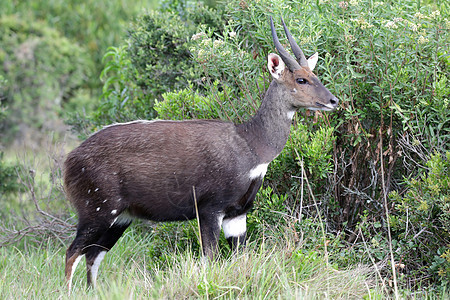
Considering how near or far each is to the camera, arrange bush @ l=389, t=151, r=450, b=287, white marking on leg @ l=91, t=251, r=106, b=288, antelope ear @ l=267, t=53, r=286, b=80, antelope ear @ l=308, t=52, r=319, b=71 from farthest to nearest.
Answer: white marking on leg @ l=91, t=251, r=106, b=288
antelope ear @ l=308, t=52, r=319, b=71
antelope ear @ l=267, t=53, r=286, b=80
bush @ l=389, t=151, r=450, b=287

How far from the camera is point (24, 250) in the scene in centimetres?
736

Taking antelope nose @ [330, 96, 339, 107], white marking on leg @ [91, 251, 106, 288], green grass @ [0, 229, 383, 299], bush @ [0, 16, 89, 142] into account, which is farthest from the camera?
bush @ [0, 16, 89, 142]

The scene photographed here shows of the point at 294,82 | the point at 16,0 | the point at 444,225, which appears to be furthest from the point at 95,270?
the point at 16,0

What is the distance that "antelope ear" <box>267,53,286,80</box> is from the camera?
553 centimetres

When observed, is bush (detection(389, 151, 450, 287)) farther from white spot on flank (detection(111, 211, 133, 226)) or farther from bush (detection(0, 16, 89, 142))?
bush (detection(0, 16, 89, 142))

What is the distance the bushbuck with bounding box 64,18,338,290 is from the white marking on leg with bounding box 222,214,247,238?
110 mm

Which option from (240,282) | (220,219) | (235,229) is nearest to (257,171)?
(220,219)

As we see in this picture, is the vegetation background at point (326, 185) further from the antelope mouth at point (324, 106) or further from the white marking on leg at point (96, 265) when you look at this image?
the antelope mouth at point (324, 106)

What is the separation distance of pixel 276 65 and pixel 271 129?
0.57 meters

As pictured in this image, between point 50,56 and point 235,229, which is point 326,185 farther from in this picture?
point 50,56

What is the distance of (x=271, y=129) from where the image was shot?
5668 millimetres

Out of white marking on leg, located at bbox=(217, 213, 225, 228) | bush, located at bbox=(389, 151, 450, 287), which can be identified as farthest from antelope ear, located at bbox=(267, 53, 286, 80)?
bush, located at bbox=(389, 151, 450, 287)

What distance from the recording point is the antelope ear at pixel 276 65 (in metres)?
5.53

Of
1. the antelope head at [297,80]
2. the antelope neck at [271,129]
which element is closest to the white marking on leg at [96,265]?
the antelope neck at [271,129]
